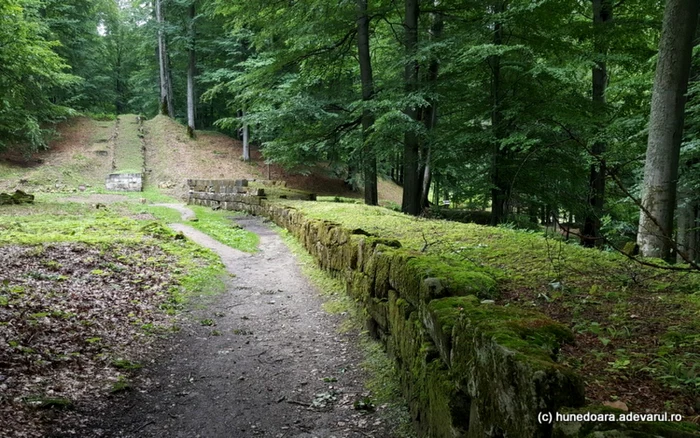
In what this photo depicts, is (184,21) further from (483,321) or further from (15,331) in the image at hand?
(483,321)

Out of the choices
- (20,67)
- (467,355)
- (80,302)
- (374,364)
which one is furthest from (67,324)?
(20,67)

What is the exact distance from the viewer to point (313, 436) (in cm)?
324

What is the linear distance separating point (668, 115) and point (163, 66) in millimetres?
30835

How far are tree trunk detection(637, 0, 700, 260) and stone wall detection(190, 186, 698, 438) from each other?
10.4ft

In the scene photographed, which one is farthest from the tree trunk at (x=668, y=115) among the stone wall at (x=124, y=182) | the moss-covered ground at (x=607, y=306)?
the stone wall at (x=124, y=182)

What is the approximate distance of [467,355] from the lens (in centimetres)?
224

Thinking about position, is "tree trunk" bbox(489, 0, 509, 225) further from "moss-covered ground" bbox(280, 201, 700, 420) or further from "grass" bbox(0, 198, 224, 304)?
"grass" bbox(0, 198, 224, 304)

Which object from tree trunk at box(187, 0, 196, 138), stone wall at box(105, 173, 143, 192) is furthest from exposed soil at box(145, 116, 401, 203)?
tree trunk at box(187, 0, 196, 138)

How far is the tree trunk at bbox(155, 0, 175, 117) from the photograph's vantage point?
91.4 ft

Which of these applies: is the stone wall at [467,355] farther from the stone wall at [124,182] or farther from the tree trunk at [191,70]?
the tree trunk at [191,70]

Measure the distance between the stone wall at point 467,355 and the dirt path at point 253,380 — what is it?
0.59 m

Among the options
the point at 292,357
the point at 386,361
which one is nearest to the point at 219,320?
the point at 292,357

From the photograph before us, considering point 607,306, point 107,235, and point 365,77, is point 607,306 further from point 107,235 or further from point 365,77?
point 365,77

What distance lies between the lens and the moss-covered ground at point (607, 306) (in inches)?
72.9
